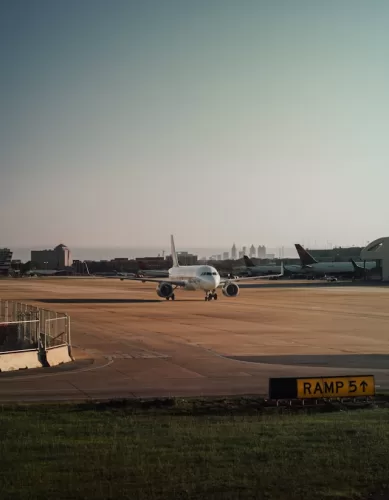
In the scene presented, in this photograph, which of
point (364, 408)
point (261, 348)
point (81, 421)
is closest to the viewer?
point (81, 421)

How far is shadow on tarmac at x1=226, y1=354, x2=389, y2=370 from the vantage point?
24500 millimetres

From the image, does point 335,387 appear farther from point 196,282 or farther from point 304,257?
point 304,257

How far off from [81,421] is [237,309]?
43.5 m

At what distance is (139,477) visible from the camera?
9398 mm

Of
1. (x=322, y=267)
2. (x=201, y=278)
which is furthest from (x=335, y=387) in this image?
(x=322, y=267)

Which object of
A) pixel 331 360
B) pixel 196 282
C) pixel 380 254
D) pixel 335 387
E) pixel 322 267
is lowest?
pixel 331 360

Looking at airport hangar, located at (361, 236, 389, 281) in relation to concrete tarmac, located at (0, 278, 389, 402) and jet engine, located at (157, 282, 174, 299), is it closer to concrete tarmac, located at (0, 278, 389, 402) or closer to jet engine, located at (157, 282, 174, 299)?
jet engine, located at (157, 282, 174, 299)

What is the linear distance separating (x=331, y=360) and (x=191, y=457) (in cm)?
1626

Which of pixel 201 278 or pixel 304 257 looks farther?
pixel 304 257

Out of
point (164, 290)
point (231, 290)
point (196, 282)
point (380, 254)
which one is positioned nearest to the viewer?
point (196, 282)

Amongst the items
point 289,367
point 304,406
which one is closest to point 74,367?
point 289,367

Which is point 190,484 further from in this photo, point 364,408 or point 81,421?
point 364,408

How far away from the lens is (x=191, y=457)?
412 inches

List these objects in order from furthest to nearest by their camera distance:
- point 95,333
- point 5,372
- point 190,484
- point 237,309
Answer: point 237,309 < point 95,333 < point 5,372 < point 190,484
